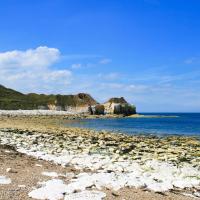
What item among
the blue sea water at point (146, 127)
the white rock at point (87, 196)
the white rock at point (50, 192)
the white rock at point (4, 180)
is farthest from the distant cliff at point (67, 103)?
the white rock at point (87, 196)

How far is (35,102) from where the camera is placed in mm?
179125

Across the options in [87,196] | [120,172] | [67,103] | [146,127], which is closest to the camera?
[87,196]

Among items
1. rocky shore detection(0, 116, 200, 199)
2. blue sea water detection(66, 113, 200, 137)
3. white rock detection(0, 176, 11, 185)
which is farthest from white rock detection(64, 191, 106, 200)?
blue sea water detection(66, 113, 200, 137)

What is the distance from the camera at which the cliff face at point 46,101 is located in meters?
170

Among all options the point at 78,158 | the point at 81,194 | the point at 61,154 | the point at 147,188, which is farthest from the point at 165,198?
the point at 61,154

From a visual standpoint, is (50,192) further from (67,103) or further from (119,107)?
(67,103)

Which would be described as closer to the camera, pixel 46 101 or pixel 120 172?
pixel 120 172

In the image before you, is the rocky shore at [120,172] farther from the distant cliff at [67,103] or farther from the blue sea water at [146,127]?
the distant cliff at [67,103]

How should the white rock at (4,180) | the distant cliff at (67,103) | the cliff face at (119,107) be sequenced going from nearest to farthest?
the white rock at (4,180), the distant cliff at (67,103), the cliff face at (119,107)

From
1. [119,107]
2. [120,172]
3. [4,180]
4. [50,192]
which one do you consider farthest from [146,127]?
[119,107]

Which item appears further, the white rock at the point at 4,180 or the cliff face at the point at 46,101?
the cliff face at the point at 46,101

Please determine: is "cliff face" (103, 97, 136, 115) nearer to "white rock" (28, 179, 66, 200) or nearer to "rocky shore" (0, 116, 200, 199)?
"rocky shore" (0, 116, 200, 199)

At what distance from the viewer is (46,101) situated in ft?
598

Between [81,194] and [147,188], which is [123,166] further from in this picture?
[81,194]
